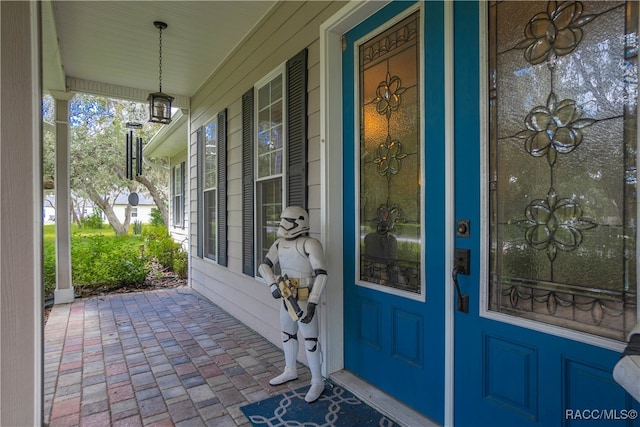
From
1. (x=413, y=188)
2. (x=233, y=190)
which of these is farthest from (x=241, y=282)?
Result: (x=413, y=188)

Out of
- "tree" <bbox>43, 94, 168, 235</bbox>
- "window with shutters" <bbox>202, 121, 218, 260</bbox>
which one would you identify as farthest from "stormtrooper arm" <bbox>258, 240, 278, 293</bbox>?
"tree" <bbox>43, 94, 168, 235</bbox>

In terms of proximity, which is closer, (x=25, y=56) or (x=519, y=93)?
(x=25, y=56)

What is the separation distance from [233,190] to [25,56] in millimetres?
2880

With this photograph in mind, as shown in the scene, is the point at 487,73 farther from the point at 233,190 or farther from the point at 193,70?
the point at 193,70

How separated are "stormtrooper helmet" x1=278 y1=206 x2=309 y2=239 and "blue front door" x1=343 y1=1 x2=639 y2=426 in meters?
0.43

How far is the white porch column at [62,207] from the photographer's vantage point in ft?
16.1

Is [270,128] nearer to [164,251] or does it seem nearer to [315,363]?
[315,363]

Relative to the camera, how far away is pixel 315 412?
208cm

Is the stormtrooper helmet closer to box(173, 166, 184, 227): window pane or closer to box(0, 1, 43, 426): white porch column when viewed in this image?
box(0, 1, 43, 426): white porch column

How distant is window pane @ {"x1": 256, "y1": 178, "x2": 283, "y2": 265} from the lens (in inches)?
130

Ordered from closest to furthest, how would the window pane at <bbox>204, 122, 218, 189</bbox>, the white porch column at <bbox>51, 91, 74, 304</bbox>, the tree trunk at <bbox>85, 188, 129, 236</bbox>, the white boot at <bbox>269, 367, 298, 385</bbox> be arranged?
the white boot at <bbox>269, 367, 298, 385</bbox> → the window pane at <bbox>204, 122, 218, 189</bbox> → the white porch column at <bbox>51, 91, 74, 304</bbox> → the tree trunk at <bbox>85, 188, 129, 236</bbox>

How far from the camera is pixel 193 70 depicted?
4.76 metres

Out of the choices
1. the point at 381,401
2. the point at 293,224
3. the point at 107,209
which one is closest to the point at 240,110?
the point at 293,224

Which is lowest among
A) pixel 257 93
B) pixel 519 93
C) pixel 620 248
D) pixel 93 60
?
pixel 620 248
